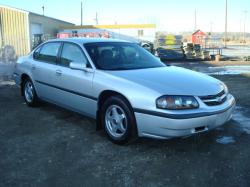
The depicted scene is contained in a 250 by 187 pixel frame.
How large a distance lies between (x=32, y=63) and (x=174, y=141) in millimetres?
3479

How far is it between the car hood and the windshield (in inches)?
11.6

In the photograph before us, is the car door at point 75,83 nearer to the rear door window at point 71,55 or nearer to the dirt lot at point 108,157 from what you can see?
the rear door window at point 71,55

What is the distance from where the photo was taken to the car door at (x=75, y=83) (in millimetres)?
5125

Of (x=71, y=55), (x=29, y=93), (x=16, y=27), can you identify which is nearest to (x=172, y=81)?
(x=71, y=55)

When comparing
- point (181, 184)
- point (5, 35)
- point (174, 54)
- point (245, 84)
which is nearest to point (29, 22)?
point (5, 35)

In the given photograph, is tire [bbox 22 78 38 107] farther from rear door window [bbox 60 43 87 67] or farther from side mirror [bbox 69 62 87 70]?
side mirror [bbox 69 62 87 70]

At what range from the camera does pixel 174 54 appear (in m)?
21.8

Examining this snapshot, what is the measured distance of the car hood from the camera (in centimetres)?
429

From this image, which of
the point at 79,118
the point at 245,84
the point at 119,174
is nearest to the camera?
the point at 119,174

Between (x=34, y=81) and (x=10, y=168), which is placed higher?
(x=34, y=81)

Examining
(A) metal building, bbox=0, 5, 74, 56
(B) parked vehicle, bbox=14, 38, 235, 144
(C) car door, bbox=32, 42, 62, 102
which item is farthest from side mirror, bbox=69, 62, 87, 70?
(A) metal building, bbox=0, 5, 74, 56

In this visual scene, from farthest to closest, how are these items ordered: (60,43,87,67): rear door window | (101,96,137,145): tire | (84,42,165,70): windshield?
(60,43,87,67): rear door window
(84,42,165,70): windshield
(101,96,137,145): tire

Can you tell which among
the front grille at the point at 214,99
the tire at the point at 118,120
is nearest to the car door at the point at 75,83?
the tire at the point at 118,120

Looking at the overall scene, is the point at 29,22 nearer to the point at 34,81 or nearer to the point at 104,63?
the point at 34,81
